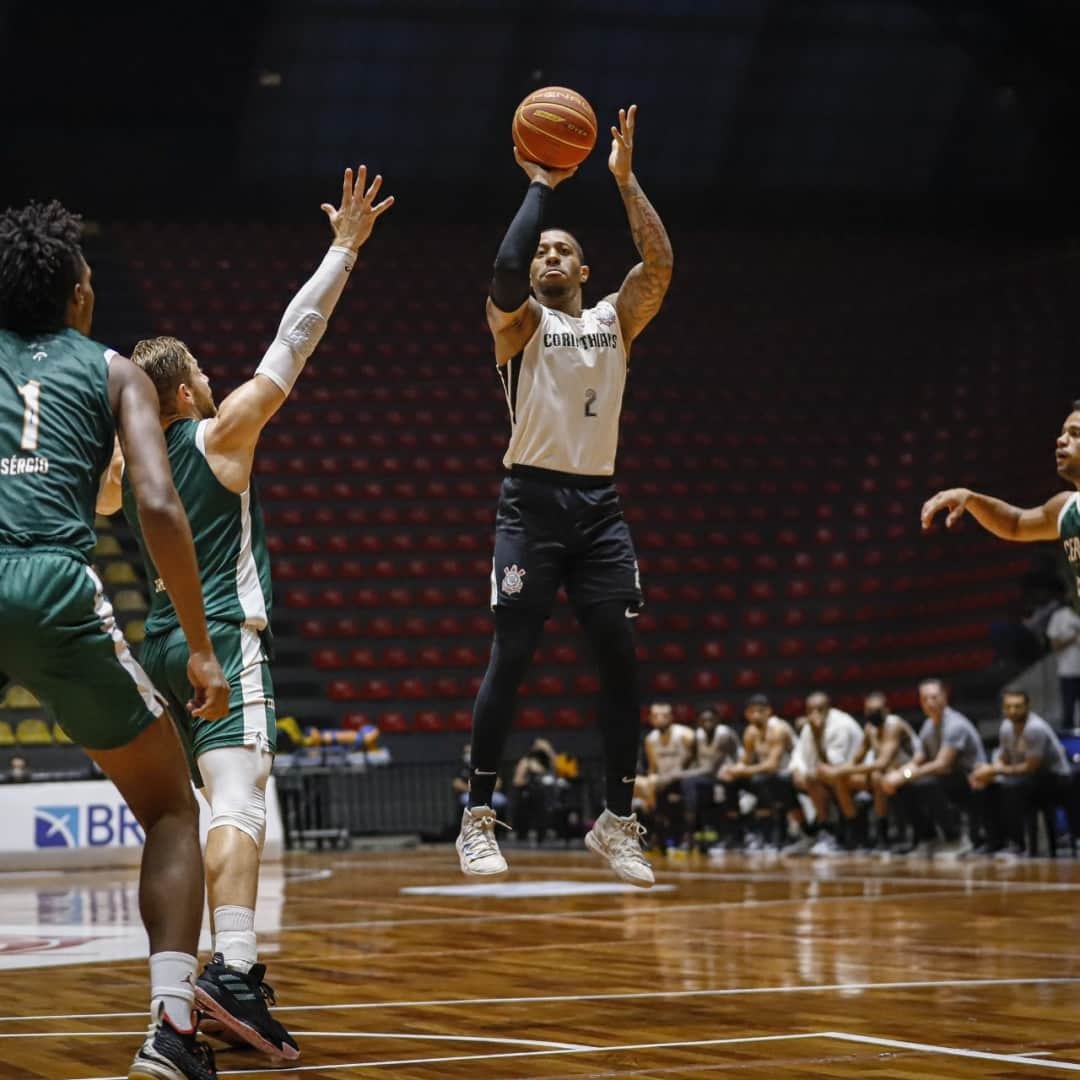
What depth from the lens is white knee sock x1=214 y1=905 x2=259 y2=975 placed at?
195 inches

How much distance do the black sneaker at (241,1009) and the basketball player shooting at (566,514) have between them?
1284mm

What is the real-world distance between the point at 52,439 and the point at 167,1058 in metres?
1.31

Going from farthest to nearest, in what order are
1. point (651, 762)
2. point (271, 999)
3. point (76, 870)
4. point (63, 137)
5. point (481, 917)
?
1. point (63, 137)
2. point (651, 762)
3. point (76, 870)
4. point (481, 917)
5. point (271, 999)

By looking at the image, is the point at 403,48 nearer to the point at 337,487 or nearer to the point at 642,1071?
the point at 337,487

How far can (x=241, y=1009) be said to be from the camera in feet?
15.6

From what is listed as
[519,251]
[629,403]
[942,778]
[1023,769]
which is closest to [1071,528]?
[519,251]

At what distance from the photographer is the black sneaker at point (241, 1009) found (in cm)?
468

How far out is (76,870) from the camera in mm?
15648

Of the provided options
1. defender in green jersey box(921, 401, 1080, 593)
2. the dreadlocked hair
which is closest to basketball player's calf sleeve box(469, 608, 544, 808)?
defender in green jersey box(921, 401, 1080, 593)

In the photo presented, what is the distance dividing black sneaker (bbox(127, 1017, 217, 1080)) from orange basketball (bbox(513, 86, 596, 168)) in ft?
10.6

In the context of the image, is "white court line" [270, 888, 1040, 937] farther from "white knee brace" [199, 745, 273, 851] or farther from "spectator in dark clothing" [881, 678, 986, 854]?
"spectator in dark clothing" [881, 678, 986, 854]

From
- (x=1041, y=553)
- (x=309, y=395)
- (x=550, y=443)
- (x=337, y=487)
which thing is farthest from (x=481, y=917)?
(x=309, y=395)

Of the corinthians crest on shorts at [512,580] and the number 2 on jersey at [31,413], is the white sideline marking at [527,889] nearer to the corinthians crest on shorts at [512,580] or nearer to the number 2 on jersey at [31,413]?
the corinthians crest on shorts at [512,580]

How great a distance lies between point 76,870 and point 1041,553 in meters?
10.9
